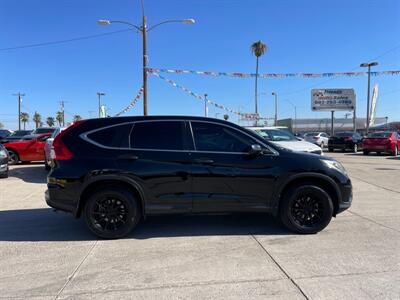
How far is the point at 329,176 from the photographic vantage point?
20.2ft

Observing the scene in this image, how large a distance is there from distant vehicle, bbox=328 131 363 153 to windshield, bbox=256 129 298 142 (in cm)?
1547

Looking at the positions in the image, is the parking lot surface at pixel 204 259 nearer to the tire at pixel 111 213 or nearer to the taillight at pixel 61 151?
the tire at pixel 111 213

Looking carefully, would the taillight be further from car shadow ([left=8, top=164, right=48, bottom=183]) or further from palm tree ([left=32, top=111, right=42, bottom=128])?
palm tree ([left=32, top=111, right=42, bottom=128])

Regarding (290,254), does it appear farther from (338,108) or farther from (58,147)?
(338,108)

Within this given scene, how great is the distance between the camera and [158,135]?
20.0 ft

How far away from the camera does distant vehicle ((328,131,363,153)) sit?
27.9 metres

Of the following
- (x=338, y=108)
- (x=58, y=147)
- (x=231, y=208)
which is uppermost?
(x=338, y=108)

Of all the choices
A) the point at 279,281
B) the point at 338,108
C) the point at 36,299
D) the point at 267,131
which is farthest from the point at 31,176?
the point at 338,108

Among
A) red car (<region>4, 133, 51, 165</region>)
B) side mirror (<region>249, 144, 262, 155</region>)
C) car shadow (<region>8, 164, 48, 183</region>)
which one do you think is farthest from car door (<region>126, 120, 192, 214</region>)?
red car (<region>4, 133, 51, 165</region>)

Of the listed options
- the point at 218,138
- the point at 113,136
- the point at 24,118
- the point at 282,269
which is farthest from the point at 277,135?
the point at 24,118

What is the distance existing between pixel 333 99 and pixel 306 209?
4527cm

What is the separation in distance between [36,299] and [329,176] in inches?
170

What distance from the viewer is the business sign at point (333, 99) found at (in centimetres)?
4797

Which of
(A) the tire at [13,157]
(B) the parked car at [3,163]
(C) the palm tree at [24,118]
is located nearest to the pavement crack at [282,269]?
(B) the parked car at [3,163]
